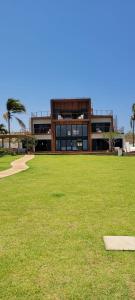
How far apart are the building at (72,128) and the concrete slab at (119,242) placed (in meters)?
51.0

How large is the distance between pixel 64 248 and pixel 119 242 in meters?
0.90

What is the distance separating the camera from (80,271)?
445 cm

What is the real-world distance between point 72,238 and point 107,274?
154cm

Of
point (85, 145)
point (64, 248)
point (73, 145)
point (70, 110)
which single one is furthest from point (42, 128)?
point (64, 248)

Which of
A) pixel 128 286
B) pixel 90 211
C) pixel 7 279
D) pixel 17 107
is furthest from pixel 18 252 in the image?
pixel 17 107

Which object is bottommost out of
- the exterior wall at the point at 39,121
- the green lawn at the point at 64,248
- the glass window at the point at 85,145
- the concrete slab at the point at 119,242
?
the green lawn at the point at 64,248

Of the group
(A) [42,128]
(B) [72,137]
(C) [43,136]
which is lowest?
(B) [72,137]

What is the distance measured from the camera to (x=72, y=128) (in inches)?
2267

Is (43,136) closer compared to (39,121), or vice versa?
(43,136)

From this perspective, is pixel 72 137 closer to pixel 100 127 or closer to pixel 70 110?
pixel 70 110

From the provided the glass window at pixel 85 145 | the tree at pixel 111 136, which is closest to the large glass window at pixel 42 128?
the glass window at pixel 85 145

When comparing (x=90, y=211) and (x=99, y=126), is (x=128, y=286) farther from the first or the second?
(x=99, y=126)

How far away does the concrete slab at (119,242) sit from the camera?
207 inches

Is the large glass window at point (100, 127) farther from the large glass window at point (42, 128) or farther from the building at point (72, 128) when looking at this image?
the large glass window at point (42, 128)
